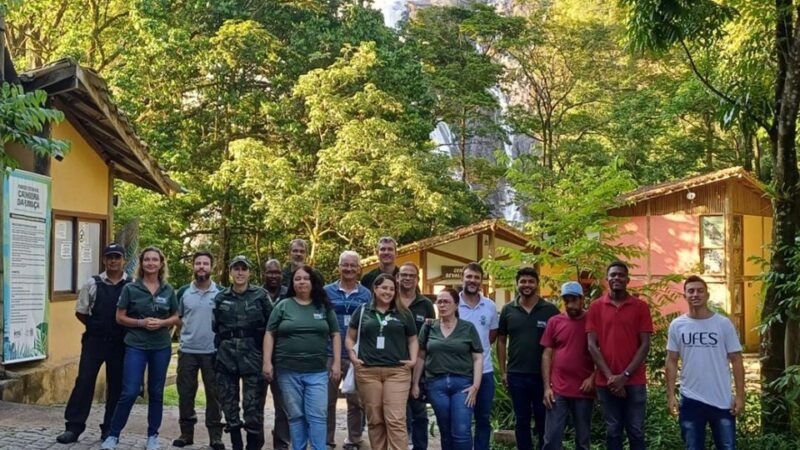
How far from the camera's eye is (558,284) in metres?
9.44

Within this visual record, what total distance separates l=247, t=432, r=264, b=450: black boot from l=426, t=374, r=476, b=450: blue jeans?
5.19ft

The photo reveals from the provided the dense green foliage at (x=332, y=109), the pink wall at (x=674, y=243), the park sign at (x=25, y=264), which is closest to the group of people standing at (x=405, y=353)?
the park sign at (x=25, y=264)

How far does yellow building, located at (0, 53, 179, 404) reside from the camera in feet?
32.3

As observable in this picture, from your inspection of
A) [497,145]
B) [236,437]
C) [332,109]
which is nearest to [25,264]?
[236,437]

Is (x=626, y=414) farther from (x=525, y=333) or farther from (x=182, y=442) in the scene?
(x=182, y=442)

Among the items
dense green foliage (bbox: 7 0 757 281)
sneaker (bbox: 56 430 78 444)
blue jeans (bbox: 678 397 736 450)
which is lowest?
sneaker (bbox: 56 430 78 444)

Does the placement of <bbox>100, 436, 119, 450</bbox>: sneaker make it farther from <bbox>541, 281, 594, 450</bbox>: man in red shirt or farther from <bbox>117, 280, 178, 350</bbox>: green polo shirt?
<bbox>541, 281, 594, 450</bbox>: man in red shirt

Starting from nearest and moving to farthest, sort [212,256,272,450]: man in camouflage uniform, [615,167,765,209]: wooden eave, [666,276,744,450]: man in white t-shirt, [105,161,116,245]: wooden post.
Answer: [666,276,744,450]: man in white t-shirt, [212,256,272,450]: man in camouflage uniform, [105,161,116,245]: wooden post, [615,167,765,209]: wooden eave

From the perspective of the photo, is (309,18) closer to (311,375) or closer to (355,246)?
(355,246)

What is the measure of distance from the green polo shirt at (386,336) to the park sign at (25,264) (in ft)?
15.9

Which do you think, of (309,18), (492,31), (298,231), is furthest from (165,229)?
(492,31)

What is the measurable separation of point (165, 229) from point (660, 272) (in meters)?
13.4

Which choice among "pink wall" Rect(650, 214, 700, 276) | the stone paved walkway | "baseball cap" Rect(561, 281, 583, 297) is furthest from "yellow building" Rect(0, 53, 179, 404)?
"pink wall" Rect(650, 214, 700, 276)

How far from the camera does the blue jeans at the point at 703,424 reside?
5953 mm
